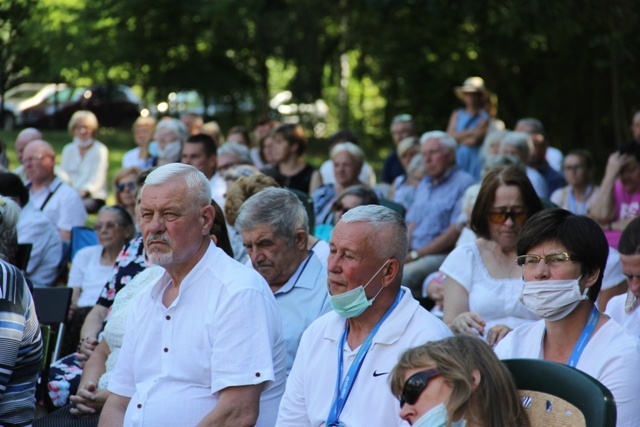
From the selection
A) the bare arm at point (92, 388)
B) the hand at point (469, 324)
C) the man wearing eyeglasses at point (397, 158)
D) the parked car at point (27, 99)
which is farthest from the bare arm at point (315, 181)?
the parked car at point (27, 99)

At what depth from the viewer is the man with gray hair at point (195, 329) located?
13.5ft

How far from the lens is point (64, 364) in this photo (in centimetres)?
602

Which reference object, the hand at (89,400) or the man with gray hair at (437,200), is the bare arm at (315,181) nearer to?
the man with gray hair at (437,200)

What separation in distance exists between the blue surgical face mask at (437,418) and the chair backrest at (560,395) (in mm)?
439

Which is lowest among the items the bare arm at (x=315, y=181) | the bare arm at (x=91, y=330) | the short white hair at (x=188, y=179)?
the bare arm at (x=91, y=330)

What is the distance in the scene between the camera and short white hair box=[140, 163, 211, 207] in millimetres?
4312

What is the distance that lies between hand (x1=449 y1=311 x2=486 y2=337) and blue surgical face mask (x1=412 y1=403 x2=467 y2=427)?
209cm

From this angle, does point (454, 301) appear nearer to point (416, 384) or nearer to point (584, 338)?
point (584, 338)

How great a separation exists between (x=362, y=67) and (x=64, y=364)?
19.3 m

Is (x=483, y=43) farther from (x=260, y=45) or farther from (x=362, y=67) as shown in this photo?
(x=362, y=67)

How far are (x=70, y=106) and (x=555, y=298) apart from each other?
21749 mm

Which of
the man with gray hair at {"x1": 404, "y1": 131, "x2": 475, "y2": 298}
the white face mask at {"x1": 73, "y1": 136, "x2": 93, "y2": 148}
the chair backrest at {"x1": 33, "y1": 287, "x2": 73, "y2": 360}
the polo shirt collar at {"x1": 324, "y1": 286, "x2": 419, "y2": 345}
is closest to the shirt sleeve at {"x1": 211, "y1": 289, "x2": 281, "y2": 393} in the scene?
the polo shirt collar at {"x1": 324, "y1": 286, "x2": 419, "y2": 345}

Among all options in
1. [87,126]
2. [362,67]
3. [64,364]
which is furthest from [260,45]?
[64,364]

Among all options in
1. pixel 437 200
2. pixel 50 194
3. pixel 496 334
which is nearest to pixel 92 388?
pixel 496 334
